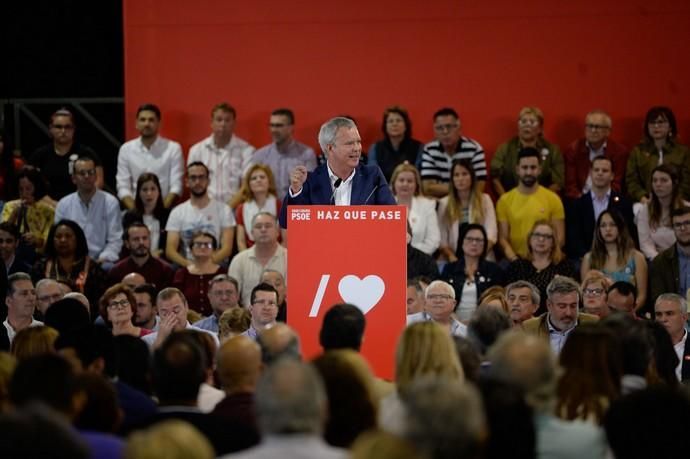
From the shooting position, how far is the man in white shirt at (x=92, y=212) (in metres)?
9.92

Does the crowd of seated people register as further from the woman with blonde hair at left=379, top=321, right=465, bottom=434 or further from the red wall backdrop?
the red wall backdrop

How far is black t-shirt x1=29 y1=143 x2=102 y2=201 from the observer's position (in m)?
10.5

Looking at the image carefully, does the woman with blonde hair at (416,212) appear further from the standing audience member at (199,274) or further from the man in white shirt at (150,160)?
the man in white shirt at (150,160)

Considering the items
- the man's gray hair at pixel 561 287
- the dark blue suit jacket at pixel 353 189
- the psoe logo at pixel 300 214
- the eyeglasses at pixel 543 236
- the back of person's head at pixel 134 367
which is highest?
the dark blue suit jacket at pixel 353 189

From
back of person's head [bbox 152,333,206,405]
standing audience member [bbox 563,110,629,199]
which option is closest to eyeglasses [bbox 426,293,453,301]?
standing audience member [bbox 563,110,629,199]

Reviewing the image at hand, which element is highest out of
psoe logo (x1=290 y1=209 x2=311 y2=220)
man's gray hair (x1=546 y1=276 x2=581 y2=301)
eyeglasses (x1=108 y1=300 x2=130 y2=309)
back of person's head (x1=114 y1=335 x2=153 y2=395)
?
psoe logo (x1=290 y1=209 x2=311 y2=220)

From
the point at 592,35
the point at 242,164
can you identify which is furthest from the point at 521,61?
the point at 242,164

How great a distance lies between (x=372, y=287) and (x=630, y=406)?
1.90m

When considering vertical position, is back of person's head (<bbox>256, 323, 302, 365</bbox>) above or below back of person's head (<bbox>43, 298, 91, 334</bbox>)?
below

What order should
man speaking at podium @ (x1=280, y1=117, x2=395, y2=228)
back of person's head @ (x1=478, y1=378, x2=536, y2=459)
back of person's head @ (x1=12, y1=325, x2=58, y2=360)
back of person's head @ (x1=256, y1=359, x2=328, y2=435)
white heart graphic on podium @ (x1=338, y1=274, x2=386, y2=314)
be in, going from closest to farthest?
back of person's head @ (x1=256, y1=359, x2=328, y2=435) → back of person's head @ (x1=478, y1=378, x2=536, y2=459) → back of person's head @ (x1=12, y1=325, x2=58, y2=360) → white heart graphic on podium @ (x1=338, y1=274, x2=386, y2=314) → man speaking at podium @ (x1=280, y1=117, x2=395, y2=228)

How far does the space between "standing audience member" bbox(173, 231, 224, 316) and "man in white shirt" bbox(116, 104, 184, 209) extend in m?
1.11

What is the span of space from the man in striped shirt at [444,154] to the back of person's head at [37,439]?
6448 millimetres

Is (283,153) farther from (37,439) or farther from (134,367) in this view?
(37,439)

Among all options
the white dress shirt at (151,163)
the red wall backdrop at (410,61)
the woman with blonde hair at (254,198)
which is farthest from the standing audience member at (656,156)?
the white dress shirt at (151,163)
